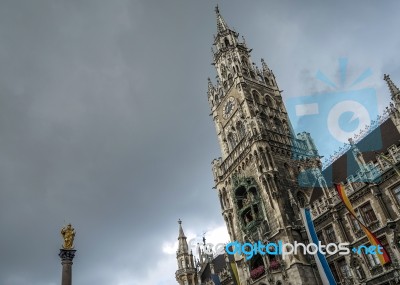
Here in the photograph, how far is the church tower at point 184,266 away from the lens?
5534 cm

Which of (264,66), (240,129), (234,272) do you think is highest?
(264,66)

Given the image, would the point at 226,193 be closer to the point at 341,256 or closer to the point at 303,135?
the point at 303,135

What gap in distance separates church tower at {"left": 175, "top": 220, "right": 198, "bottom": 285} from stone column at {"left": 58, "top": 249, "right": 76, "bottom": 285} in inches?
1334

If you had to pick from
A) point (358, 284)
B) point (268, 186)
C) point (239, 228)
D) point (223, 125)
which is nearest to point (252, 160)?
point (268, 186)

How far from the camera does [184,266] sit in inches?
2232

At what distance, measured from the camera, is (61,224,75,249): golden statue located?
82.6 ft

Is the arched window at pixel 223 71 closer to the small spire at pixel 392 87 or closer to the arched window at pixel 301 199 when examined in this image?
the arched window at pixel 301 199

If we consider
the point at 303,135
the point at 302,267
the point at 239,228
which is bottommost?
the point at 302,267

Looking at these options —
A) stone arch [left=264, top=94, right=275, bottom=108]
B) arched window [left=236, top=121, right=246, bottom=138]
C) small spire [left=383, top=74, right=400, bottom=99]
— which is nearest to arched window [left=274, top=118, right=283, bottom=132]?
stone arch [left=264, top=94, right=275, bottom=108]

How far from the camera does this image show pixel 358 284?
28484 mm

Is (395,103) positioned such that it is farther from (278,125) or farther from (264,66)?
(264,66)

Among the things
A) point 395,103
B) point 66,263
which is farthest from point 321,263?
point 66,263

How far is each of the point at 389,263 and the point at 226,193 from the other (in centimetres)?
2091

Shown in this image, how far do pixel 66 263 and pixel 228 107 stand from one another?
106 feet
